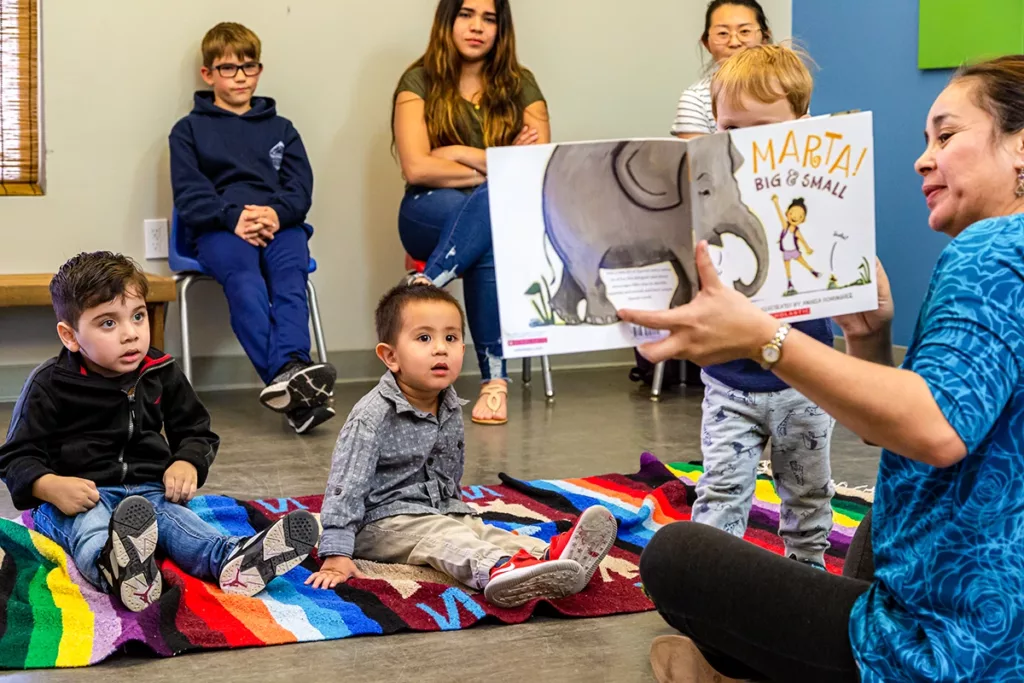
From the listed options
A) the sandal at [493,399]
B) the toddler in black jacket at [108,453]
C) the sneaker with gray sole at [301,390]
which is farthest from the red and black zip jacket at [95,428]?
the sandal at [493,399]

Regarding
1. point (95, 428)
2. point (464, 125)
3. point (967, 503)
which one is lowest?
point (95, 428)

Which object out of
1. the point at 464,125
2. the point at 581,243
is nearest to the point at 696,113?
the point at 464,125

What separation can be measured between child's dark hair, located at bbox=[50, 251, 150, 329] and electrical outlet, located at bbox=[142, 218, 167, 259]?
1.96 meters

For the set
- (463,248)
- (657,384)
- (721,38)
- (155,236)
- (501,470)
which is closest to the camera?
(501,470)

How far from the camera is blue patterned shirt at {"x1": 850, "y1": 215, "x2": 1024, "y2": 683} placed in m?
1.02

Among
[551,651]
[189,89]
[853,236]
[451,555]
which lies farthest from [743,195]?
[189,89]

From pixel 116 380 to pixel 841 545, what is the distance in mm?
1386

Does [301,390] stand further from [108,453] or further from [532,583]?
[532,583]

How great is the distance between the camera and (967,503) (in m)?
1.08

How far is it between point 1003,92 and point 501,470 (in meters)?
1.86

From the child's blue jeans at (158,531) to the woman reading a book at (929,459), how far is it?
101 cm

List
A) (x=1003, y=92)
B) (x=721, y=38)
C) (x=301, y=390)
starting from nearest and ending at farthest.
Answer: (x=1003, y=92) < (x=301, y=390) < (x=721, y=38)

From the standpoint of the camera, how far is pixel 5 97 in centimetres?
387

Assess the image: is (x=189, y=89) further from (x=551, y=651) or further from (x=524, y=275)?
(x=524, y=275)
